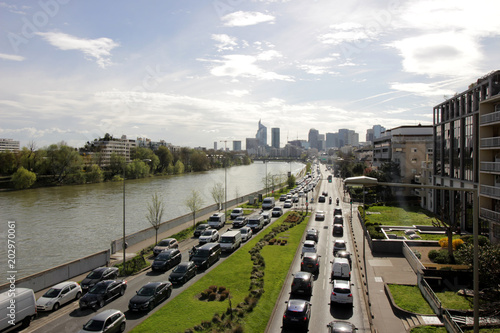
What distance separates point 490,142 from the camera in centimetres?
2367

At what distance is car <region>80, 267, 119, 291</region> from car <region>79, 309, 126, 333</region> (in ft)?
17.2

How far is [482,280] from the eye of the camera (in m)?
14.4

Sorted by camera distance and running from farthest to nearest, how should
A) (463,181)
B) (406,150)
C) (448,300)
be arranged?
(406,150), (463,181), (448,300)

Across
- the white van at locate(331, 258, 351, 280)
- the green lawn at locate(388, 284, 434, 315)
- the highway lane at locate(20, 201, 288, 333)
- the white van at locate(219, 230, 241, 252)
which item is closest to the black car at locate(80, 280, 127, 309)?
the highway lane at locate(20, 201, 288, 333)

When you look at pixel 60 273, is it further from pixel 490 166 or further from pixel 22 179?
pixel 22 179

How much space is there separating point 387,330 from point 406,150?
4959 centimetres

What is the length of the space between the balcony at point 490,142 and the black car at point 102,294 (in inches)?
957

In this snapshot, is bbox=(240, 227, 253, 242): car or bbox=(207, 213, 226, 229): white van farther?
bbox=(207, 213, 226, 229): white van

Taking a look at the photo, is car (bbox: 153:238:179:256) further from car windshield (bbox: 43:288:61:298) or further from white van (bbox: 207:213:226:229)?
car windshield (bbox: 43:288:61:298)

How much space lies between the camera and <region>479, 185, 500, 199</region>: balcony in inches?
894

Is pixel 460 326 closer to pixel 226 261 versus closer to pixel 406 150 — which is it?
pixel 226 261

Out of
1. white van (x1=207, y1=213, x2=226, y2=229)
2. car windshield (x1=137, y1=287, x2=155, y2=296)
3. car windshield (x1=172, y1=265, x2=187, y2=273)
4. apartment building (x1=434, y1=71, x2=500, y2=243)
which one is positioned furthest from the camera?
white van (x1=207, y1=213, x2=226, y2=229)

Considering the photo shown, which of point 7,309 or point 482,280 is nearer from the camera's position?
point 7,309

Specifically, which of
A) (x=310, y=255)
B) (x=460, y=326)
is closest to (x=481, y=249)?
(x=460, y=326)
